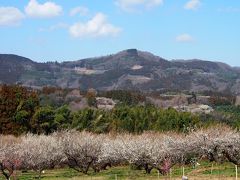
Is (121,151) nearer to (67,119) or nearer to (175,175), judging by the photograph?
(175,175)

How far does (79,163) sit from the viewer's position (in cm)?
4828

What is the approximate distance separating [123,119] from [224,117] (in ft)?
87.8

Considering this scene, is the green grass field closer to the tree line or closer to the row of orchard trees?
the row of orchard trees

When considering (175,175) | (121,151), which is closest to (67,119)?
(121,151)

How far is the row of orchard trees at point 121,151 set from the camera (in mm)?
43094

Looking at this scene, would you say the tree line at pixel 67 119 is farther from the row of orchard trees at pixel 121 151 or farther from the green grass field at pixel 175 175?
the green grass field at pixel 175 175

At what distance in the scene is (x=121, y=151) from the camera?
46.7 m

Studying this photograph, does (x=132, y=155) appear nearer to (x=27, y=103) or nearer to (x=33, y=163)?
(x=33, y=163)

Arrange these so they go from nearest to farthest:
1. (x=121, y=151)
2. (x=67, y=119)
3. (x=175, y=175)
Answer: (x=175, y=175) < (x=121, y=151) < (x=67, y=119)

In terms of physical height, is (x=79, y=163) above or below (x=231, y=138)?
below

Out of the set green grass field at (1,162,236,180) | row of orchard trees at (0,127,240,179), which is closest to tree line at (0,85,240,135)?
row of orchard trees at (0,127,240,179)

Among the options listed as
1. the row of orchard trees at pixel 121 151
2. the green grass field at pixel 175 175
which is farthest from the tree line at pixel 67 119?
the green grass field at pixel 175 175

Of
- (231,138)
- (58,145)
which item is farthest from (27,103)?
(231,138)

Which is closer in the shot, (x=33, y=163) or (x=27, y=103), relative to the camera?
(x=33, y=163)
